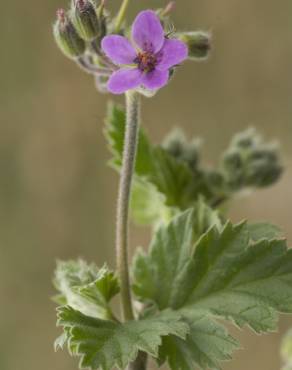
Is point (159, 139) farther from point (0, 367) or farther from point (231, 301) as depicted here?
point (231, 301)

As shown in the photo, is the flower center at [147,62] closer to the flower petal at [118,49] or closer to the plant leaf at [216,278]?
the flower petal at [118,49]

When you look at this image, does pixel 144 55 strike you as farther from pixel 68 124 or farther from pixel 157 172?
pixel 68 124

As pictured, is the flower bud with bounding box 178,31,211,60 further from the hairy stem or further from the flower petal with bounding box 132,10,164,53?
the hairy stem

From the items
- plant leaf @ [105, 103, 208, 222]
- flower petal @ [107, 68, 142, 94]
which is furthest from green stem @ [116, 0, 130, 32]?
plant leaf @ [105, 103, 208, 222]

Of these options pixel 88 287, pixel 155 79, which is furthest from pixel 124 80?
pixel 88 287

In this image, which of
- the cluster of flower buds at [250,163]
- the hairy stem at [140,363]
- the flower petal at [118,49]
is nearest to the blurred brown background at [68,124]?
the cluster of flower buds at [250,163]

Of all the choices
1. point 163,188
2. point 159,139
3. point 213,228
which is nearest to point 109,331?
point 213,228

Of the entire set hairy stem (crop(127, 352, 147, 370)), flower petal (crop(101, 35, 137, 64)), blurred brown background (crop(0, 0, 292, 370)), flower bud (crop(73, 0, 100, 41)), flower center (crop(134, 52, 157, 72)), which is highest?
blurred brown background (crop(0, 0, 292, 370))

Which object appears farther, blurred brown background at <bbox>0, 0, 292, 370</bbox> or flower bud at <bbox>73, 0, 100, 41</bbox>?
blurred brown background at <bbox>0, 0, 292, 370</bbox>
